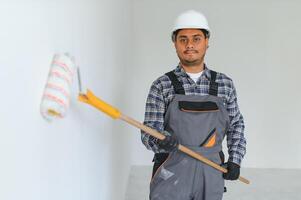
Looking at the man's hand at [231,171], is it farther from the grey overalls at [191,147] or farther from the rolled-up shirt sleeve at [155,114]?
the rolled-up shirt sleeve at [155,114]

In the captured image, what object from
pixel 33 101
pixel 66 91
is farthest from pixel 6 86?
pixel 66 91

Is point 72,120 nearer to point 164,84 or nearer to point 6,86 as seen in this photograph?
point 6,86

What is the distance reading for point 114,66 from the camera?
206 centimetres

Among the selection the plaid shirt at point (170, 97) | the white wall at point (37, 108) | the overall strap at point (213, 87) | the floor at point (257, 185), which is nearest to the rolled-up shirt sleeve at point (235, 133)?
the plaid shirt at point (170, 97)

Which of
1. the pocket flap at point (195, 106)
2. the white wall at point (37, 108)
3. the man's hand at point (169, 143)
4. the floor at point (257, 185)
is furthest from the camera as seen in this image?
the floor at point (257, 185)

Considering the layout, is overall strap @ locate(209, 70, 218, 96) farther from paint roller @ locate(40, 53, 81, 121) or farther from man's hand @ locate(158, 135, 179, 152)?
paint roller @ locate(40, 53, 81, 121)

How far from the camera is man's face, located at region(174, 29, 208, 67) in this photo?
167 cm

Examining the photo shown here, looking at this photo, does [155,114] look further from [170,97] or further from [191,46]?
[191,46]

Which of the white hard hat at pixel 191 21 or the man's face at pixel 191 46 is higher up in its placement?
the white hard hat at pixel 191 21

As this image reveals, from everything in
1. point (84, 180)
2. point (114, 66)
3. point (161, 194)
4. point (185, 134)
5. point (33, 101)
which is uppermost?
point (114, 66)

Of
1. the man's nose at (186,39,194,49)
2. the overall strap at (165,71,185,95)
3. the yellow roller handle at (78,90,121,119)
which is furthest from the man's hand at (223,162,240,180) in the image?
the yellow roller handle at (78,90,121,119)

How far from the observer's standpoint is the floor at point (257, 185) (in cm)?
296

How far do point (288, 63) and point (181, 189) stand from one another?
8.55 feet

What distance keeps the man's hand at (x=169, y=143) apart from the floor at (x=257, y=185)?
151 cm
